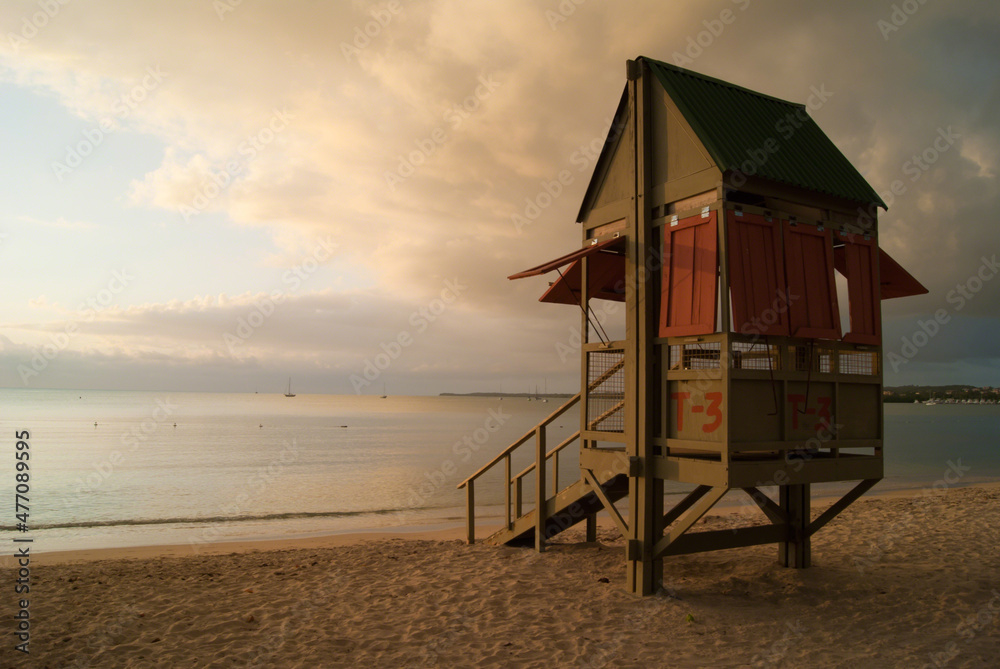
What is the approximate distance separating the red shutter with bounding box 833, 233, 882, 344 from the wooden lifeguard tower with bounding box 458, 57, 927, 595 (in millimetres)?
19

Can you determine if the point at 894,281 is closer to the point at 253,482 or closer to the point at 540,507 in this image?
the point at 540,507

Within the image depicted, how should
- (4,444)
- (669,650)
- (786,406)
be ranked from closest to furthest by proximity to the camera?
(669,650) < (786,406) < (4,444)

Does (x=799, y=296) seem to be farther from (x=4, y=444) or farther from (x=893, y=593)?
(x=4, y=444)

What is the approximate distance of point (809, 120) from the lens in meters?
9.10

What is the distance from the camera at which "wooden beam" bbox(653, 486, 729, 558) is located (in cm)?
683

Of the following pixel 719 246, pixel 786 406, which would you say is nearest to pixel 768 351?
pixel 786 406

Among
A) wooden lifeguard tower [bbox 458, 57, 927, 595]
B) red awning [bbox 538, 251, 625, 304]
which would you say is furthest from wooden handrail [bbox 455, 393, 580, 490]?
red awning [bbox 538, 251, 625, 304]

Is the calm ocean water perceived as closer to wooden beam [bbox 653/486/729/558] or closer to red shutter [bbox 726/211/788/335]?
wooden beam [bbox 653/486/729/558]

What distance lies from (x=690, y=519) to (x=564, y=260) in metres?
3.45

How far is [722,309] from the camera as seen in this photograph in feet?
21.9

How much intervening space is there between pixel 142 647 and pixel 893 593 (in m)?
8.54

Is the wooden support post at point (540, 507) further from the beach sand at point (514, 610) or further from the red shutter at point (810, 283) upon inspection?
the red shutter at point (810, 283)

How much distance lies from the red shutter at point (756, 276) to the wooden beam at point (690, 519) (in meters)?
1.78

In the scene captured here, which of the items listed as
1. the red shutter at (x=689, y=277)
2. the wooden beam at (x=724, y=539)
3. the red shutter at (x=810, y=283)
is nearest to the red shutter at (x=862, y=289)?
the red shutter at (x=810, y=283)
